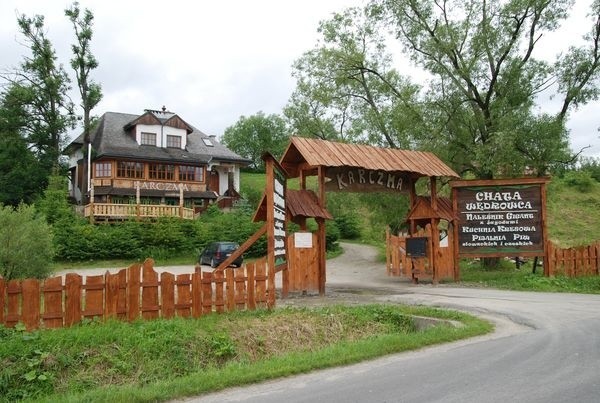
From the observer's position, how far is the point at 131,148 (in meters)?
45.2

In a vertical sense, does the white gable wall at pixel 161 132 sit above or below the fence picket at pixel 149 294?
above

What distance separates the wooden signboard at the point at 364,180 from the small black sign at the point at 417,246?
1.73m

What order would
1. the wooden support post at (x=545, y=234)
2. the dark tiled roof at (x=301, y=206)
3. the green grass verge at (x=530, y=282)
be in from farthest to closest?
the wooden support post at (x=545, y=234), the green grass verge at (x=530, y=282), the dark tiled roof at (x=301, y=206)

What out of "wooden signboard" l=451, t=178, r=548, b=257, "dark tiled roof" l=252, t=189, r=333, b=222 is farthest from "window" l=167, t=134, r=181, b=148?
"dark tiled roof" l=252, t=189, r=333, b=222

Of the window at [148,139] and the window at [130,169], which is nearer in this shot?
the window at [130,169]

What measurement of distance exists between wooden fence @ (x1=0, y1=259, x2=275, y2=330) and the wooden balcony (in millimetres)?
25393

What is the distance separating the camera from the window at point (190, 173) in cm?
4669

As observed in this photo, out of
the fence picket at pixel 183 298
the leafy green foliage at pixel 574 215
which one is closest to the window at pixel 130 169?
the leafy green foliage at pixel 574 215

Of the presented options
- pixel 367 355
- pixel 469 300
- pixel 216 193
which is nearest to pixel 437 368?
pixel 367 355

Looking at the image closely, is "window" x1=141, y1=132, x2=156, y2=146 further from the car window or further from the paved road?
the paved road

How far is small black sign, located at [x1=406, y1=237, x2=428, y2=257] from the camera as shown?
18766mm

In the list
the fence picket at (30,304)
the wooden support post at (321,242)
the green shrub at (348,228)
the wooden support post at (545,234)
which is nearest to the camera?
the fence picket at (30,304)

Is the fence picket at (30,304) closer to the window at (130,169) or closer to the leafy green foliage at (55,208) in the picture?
the leafy green foliage at (55,208)

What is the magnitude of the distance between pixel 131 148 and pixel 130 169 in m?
1.93
